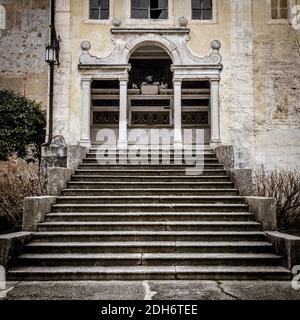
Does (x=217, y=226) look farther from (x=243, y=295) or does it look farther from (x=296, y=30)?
(x=296, y=30)

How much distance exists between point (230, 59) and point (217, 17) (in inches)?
57.5

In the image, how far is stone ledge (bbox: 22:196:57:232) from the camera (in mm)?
7102

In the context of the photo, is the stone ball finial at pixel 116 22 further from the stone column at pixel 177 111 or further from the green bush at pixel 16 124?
the green bush at pixel 16 124

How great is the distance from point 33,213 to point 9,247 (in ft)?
4.09

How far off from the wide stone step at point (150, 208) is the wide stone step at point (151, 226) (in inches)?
23.0

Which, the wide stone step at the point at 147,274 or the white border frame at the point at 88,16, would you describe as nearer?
the wide stone step at the point at 147,274

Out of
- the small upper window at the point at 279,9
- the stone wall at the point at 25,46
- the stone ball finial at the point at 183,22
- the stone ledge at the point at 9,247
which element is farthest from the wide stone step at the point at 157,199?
the stone wall at the point at 25,46

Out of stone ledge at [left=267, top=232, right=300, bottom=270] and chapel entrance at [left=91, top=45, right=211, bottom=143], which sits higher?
chapel entrance at [left=91, top=45, right=211, bottom=143]

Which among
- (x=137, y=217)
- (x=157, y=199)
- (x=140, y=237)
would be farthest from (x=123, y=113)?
(x=140, y=237)

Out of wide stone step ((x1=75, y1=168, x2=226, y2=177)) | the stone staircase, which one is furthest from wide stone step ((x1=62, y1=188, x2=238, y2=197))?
wide stone step ((x1=75, y1=168, x2=226, y2=177))

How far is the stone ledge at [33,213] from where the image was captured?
710 cm

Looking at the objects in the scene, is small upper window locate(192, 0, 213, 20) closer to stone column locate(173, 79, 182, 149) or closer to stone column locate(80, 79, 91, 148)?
stone column locate(173, 79, 182, 149)

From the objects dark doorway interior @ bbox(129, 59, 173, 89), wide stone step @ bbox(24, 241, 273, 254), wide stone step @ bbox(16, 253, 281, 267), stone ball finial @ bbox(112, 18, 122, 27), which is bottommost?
wide stone step @ bbox(16, 253, 281, 267)

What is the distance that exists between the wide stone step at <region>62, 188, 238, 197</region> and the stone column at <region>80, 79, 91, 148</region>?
3.95 m
